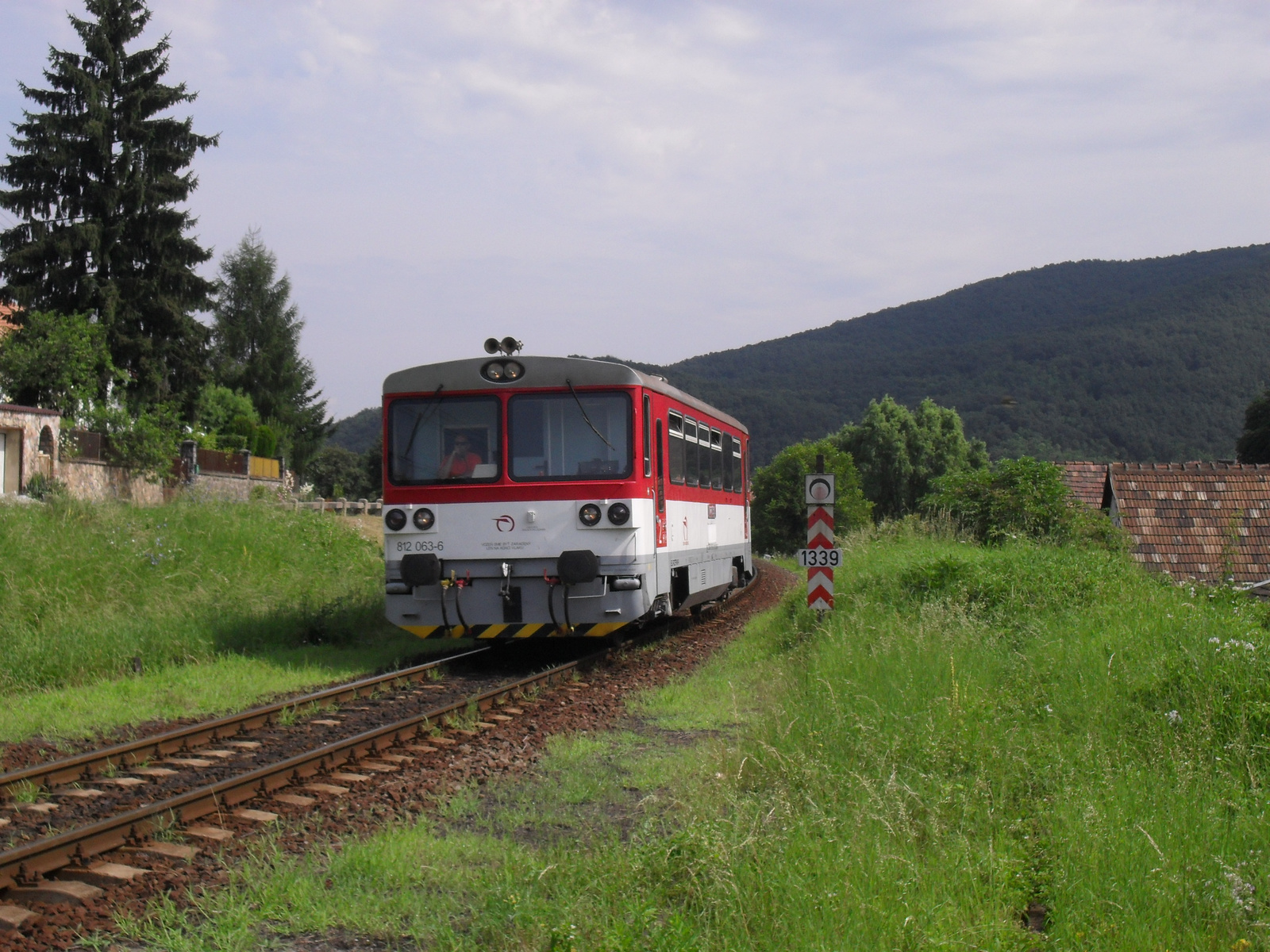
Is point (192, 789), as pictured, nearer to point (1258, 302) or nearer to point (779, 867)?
point (779, 867)

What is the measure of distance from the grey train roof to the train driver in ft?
1.93

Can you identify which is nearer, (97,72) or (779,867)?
(779,867)

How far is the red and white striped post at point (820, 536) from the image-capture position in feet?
39.8

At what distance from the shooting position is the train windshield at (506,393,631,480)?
11.6m

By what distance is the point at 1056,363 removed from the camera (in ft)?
437

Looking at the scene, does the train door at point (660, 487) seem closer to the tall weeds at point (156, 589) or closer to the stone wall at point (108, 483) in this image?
the tall weeds at point (156, 589)

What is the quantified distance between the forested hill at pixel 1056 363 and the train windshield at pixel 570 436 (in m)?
81.5

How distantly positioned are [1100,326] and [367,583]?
146m

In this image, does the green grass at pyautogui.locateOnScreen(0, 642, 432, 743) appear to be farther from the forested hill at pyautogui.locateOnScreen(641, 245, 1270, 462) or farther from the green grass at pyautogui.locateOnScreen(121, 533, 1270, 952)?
the forested hill at pyautogui.locateOnScreen(641, 245, 1270, 462)

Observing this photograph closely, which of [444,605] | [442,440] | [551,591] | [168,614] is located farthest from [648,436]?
[168,614]

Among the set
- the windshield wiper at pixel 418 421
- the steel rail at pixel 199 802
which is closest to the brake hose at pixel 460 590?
the windshield wiper at pixel 418 421

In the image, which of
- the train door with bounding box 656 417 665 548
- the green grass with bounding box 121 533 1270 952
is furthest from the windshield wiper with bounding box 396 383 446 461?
the green grass with bounding box 121 533 1270 952

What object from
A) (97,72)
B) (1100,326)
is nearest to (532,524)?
(97,72)

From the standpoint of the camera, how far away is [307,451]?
6169cm
